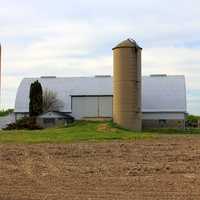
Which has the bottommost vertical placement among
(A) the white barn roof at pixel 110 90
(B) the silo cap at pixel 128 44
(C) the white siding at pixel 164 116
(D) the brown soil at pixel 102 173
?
(D) the brown soil at pixel 102 173

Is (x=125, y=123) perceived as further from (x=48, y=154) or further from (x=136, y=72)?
(x=48, y=154)

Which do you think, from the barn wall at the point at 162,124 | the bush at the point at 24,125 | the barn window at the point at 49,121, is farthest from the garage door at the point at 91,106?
the bush at the point at 24,125

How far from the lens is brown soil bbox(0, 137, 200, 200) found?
1279 cm

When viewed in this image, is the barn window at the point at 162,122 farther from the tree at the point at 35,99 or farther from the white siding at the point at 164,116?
the tree at the point at 35,99

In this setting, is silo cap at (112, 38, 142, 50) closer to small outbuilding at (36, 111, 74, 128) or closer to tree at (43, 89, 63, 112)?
Answer: small outbuilding at (36, 111, 74, 128)

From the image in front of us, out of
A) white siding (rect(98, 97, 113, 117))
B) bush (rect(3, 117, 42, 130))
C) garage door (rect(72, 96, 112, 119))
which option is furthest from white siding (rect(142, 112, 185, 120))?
bush (rect(3, 117, 42, 130))

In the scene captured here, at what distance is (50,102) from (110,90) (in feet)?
29.4

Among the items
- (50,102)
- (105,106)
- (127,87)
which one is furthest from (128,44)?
(50,102)

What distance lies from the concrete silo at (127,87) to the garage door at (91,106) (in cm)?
1310

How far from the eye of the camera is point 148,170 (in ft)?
58.6

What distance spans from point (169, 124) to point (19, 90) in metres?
25.5

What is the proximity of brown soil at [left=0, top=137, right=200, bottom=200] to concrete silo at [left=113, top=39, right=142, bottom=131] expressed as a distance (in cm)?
2759

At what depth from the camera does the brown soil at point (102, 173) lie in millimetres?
12789

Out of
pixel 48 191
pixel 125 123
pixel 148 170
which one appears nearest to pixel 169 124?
pixel 125 123
